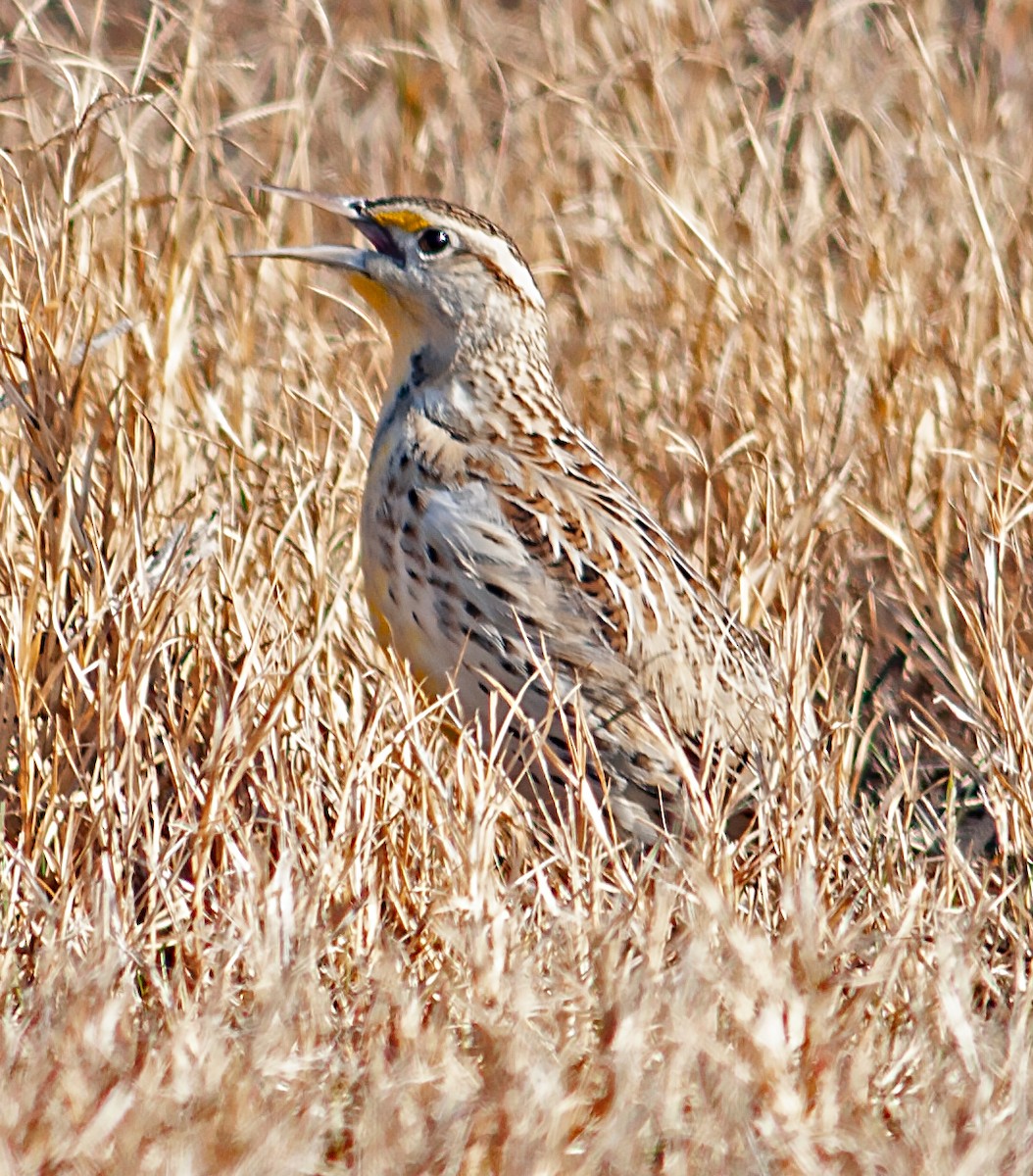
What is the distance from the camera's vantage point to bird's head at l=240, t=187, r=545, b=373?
3.87 meters

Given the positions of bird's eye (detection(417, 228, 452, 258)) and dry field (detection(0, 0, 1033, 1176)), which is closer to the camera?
dry field (detection(0, 0, 1033, 1176))

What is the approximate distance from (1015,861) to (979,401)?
1.44 m

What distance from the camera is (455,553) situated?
139 inches

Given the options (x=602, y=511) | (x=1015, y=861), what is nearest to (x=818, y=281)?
(x=602, y=511)

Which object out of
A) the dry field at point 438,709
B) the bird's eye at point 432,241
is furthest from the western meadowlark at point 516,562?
the dry field at point 438,709

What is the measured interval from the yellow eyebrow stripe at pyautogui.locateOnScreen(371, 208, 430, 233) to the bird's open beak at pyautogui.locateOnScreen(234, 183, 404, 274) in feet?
0.04

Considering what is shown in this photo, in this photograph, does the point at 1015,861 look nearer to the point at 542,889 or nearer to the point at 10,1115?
the point at 542,889

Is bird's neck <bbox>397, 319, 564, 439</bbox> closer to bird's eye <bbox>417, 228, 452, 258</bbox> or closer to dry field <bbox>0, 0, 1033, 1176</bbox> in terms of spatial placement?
bird's eye <bbox>417, 228, 452, 258</bbox>

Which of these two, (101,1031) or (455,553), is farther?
(455,553)

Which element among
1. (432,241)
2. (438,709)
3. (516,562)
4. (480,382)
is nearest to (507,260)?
(432,241)

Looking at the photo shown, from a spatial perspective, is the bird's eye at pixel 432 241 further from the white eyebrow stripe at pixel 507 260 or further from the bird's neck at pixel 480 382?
the bird's neck at pixel 480 382

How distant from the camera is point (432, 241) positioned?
12.8 feet

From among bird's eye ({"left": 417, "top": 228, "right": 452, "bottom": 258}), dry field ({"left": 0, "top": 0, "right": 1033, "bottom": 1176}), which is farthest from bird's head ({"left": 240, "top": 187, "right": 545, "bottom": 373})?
dry field ({"left": 0, "top": 0, "right": 1033, "bottom": 1176})

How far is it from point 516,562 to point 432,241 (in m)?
0.68
